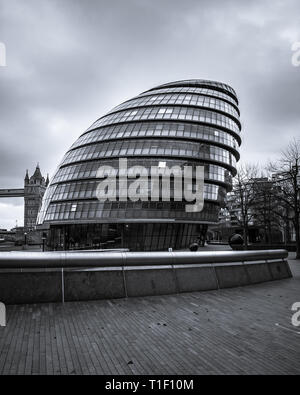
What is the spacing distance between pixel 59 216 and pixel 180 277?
1578 inches

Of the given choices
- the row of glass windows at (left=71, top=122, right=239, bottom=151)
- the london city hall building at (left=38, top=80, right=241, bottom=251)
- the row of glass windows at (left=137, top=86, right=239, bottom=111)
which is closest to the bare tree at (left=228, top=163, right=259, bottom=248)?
the london city hall building at (left=38, top=80, right=241, bottom=251)

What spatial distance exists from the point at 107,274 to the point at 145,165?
36487 millimetres

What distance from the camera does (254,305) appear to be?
902 centimetres

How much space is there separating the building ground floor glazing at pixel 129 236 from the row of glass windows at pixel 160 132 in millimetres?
14262

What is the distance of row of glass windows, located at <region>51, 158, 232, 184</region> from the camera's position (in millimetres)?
45312

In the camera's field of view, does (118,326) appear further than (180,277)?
No

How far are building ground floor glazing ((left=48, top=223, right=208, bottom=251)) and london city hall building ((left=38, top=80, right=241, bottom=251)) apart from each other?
15cm

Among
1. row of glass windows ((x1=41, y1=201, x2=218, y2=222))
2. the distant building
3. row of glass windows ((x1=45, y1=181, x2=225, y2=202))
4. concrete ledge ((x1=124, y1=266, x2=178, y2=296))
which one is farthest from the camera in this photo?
the distant building

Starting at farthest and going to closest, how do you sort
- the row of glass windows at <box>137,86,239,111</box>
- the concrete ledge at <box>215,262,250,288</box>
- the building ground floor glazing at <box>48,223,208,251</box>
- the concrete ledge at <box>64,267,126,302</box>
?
the row of glass windows at <box>137,86,239,111</box>
the building ground floor glazing at <box>48,223,208,251</box>
the concrete ledge at <box>215,262,250,288</box>
the concrete ledge at <box>64,267,126,302</box>

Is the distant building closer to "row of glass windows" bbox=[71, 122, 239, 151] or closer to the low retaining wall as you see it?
"row of glass windows" bbox=[71, 122, 239, 151]

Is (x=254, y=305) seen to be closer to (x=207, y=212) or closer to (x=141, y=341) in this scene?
(x=141, y=341)

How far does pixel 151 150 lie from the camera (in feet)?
150
